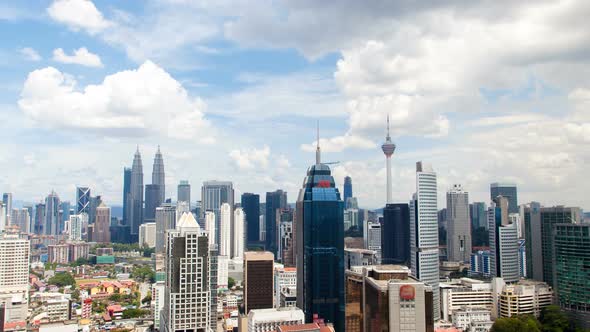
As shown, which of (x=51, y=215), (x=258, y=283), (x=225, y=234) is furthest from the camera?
(x=51, y=215)

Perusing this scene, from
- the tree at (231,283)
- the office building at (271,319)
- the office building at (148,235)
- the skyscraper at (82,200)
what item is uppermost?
the skyscraper at (82,200)

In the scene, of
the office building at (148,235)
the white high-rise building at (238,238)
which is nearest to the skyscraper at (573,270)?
the white high-rise building at (238,238)

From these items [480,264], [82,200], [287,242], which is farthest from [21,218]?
[480,264]

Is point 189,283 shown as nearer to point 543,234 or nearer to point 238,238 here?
point 543,234

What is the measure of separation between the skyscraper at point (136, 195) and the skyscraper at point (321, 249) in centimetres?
10966

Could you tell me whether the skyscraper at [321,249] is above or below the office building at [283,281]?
above

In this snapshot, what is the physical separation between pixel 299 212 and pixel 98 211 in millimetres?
102093

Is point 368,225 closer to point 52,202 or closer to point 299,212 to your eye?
point 299,212

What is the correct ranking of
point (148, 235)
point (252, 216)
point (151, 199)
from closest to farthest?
point (252, 216), point (148, 235), point (151, 199)

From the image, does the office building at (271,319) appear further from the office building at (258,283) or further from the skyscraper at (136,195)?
the skyscraper at (136,195)

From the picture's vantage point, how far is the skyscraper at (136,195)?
155 meters

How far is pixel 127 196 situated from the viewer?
536ft

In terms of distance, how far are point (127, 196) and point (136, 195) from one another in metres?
3.31

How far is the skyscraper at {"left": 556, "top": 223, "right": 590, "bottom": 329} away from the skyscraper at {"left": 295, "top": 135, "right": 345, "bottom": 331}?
773 inches
